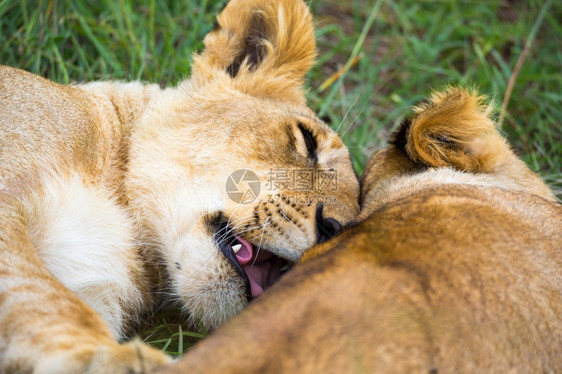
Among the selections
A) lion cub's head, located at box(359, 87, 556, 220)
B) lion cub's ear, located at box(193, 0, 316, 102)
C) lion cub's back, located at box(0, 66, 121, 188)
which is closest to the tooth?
lion cub's head, located at box(359, 87, 556, 220)

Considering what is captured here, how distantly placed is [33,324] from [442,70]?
3571 millimetres

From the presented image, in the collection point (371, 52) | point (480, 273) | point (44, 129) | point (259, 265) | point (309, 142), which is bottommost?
point (371, 52)

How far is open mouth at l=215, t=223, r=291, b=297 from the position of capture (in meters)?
2.54

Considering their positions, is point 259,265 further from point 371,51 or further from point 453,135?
point 371,51

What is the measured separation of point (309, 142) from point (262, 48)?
28.2 inches

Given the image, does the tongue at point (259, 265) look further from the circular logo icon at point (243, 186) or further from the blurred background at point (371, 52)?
the blurred background at point (371, 52)

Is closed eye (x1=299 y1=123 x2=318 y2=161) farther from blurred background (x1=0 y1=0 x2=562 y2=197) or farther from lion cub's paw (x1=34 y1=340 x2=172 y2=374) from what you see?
lion cub's paw (x1=34 y1=340 x2=172 y2=374)

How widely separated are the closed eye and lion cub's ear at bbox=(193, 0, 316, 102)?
411 mm

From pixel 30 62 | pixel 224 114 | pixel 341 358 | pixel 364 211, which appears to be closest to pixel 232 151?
pixel 224 114

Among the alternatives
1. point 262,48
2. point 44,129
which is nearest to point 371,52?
point 262,48

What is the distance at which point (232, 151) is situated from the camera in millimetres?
2834

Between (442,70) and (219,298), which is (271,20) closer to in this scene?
(219,298)

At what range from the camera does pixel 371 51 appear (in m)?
5.25

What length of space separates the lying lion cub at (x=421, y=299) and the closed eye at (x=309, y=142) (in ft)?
2.26
